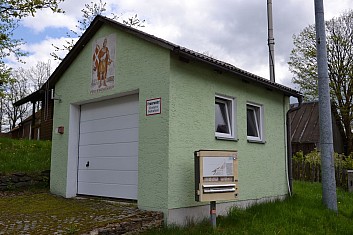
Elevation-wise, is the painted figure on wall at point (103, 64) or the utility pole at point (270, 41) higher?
the utility pole at point (270, 41)

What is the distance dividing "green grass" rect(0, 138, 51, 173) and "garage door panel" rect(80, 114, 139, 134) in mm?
3037

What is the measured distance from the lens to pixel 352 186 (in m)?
13.3

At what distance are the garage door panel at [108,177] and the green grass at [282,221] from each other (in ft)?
5.72

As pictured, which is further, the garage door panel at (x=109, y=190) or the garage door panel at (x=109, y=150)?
the garage door panel at (x=109, y=150)

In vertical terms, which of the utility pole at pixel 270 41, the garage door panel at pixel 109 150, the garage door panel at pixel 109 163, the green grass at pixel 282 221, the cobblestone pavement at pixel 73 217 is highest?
the utility pole at pixel 270 41

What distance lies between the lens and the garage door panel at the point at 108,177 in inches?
301

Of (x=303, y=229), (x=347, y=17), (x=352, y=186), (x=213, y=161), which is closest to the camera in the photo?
(x=213, y=161)

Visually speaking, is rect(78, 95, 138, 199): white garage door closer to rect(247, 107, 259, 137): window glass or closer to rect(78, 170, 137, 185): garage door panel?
rect(78, 170, 137, 185): garage door panel

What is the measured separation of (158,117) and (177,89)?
0.66 m

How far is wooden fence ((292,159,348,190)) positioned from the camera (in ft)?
46.1

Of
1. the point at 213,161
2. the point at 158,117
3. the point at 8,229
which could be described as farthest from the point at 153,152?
the point at 8,229

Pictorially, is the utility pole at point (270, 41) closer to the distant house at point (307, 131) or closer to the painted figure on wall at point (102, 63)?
the painted figure on wall at point (102, 63)

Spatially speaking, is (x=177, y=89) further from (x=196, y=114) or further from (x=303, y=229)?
(x=303, y=229)

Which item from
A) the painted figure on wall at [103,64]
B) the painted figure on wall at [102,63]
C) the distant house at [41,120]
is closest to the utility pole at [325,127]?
the painted figure on wall at [103,64]
